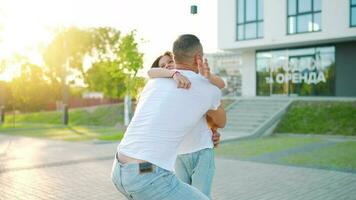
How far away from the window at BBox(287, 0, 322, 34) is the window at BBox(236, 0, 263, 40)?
193 centimetres

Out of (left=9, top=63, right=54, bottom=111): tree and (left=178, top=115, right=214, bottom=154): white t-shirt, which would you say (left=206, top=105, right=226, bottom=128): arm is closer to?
(left=178, top=115, right=214, bottom=154): white t-shirt

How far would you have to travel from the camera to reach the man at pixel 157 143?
8.42ft

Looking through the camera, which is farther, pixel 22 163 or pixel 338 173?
pixel 22 163

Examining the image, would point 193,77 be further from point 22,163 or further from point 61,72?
point 61,72

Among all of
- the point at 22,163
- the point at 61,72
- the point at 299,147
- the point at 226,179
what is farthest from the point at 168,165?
the point at 61,72

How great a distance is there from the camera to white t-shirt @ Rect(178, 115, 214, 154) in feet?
11.2

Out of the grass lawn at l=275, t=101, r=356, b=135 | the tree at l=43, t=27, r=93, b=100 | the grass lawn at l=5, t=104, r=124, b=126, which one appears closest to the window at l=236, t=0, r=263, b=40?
the grass lawn at l=275, t=101, r=356, b=135

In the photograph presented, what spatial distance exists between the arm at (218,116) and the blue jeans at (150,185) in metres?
0.60

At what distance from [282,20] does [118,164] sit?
2492 cm

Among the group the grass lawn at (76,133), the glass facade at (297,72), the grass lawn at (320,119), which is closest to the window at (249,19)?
the glass facade at (297,72)

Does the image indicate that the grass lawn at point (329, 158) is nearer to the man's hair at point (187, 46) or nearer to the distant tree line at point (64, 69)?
the man's hair at point (187, 46)

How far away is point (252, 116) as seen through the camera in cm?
2144

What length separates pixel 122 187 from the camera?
8.64 ft

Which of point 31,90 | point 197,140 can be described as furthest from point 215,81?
point 31,90
